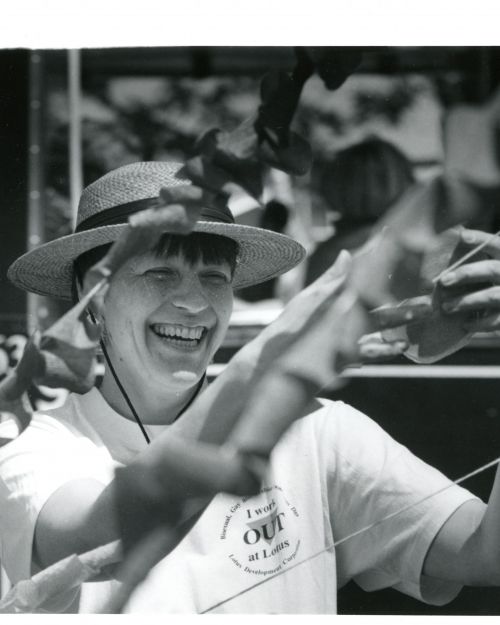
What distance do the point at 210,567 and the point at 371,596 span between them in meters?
0.44

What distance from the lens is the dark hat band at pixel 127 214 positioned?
1885mm

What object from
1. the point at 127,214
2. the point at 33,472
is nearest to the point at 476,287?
the point at 127,214

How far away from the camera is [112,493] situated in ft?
5.61

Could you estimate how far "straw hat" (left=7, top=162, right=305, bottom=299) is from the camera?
6.22 ft

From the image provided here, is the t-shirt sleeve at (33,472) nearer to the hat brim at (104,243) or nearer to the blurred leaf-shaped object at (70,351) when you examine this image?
the blurred leaf-shaped object at (70,351)

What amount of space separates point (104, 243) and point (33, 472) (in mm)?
457

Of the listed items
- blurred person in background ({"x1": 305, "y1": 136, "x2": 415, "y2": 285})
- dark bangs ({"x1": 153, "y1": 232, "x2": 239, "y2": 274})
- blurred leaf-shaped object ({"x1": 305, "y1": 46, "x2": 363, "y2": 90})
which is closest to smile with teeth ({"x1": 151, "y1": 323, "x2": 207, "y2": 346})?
dark bangs ({"x1": 153, "y1": 232, "x2": 239, "y2": 274})

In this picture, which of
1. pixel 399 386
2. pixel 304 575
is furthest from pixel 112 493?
pixel 399 386

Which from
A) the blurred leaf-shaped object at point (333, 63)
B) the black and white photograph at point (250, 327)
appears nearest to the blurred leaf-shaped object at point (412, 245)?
the black and white photograph at point (250, 327)

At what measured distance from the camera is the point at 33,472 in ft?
5.99

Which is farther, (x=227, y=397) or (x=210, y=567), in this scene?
(x=210, y=567)

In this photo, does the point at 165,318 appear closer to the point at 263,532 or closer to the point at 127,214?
the point at 127,214

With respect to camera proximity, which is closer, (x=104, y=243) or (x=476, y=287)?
(x=476, y=287)
